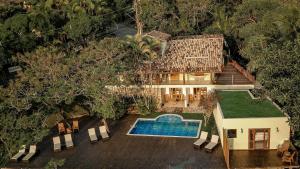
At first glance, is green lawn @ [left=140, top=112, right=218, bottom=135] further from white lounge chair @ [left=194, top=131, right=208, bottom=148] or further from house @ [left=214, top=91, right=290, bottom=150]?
house @ [left=214, top=91, right=290, bottom=150]

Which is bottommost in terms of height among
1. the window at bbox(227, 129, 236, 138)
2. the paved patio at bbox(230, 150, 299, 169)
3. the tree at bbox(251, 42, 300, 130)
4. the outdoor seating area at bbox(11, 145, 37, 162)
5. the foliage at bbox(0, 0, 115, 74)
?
the paved patio at bbox(230, 150, 299, 169)

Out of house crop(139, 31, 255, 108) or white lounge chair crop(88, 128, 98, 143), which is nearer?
white lounge chair crop(88, 128, 98, 143)

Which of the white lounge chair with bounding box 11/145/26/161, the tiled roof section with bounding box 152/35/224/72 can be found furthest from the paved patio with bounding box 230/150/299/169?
the white lounge chair with bounding box 11/145/26/161

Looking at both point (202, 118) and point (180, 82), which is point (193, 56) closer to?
point (180, 82)

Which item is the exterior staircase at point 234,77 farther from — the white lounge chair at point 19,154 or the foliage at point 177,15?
the white lounge chair at point 19,154

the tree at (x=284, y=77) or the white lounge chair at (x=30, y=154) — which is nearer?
the tree at (x=284, y=77)

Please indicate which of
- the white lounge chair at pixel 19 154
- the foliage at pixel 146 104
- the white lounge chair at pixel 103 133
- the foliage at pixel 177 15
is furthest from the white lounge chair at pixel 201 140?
the foliage at pixel 177 15

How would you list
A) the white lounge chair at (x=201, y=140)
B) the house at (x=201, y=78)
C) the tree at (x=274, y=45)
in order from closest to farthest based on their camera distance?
the tree at (x=274, y=45)
the white lounge chair at (x=201, y=140)
the house at (x=201, y=78)
